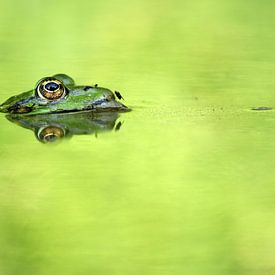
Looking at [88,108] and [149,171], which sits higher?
[88,108]

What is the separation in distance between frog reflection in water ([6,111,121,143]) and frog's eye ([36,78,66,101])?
0.40ft

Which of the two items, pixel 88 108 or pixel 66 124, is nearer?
pixel 66 124

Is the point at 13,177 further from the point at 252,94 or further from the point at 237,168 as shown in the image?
the point at 252,94

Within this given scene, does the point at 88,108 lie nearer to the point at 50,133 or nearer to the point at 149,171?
the point at 50,133

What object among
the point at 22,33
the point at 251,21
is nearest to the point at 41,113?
the point at 22,33

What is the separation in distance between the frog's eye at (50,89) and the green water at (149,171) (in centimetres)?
30

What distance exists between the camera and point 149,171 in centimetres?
512

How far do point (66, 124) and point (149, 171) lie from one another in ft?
4.05

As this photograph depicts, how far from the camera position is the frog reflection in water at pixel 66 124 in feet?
19.7

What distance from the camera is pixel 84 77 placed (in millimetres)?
8094

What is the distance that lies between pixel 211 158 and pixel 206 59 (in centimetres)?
397

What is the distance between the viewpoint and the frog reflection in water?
5992 mm

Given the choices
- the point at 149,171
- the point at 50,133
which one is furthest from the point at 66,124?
the point at 149,171

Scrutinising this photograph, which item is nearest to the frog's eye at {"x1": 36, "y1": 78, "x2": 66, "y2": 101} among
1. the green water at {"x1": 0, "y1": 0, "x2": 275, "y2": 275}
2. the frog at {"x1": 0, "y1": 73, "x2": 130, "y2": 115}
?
the frog at {"x1": 0, "y1": 73, "x2": 130, "y2": 115}
